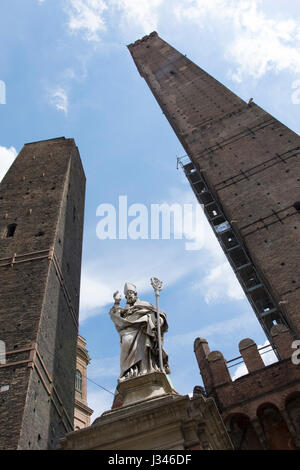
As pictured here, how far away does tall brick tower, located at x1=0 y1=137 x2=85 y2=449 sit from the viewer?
9648mm

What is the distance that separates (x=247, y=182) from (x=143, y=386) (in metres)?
12.9

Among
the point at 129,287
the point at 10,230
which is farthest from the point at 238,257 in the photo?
the point at 129,287

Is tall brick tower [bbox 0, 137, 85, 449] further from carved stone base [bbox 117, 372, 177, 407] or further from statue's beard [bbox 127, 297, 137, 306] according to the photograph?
carved stone base [bbox 117, 372, 177, 407]

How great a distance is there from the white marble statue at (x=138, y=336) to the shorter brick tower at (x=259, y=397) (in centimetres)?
328

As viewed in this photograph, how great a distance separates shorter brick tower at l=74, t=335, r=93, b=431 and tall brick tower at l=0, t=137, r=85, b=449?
591cm

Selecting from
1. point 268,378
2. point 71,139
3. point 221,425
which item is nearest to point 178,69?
point 71,139

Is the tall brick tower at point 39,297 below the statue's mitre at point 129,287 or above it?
above

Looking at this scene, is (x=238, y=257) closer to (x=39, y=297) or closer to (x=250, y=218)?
(x=250, y=218)

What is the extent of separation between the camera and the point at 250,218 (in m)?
16.2

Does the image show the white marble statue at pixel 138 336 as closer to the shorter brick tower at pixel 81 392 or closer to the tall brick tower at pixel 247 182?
the tall brick tower at pixel 247 182

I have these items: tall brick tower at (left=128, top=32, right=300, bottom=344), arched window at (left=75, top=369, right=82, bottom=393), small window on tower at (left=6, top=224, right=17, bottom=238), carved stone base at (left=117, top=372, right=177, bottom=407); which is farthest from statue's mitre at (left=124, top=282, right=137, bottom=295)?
arched window at (left=75, top=369, right=82, bottom=393)

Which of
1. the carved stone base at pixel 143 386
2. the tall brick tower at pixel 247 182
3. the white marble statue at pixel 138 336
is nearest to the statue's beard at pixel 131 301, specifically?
the white marble statue at pixel 138 336

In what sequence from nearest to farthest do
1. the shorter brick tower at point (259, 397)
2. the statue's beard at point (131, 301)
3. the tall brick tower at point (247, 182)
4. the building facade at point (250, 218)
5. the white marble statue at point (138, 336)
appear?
the white marble statue at point (138, 336) < the statue's beard at point (131, 301) < the shorter brick tower at point (259, 397) < the building facade at point (250, 218) < the tall brick tower at point (247, 182)

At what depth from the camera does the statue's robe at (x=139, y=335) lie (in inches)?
256
